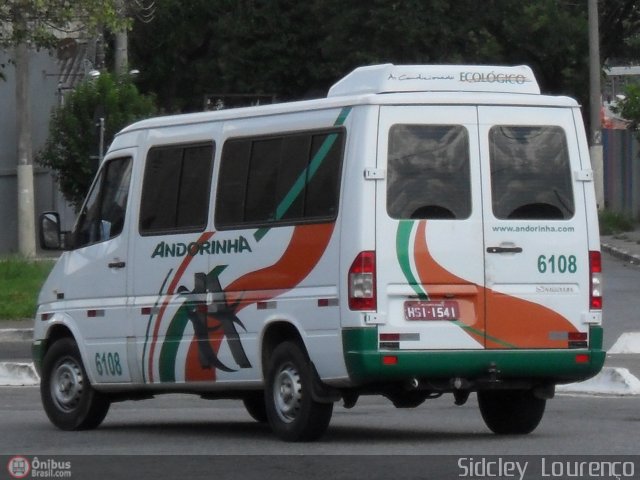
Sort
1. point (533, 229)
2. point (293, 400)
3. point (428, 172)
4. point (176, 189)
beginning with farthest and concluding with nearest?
point (176, 189), point (293, 400), point (533, 229), point (428, 172)

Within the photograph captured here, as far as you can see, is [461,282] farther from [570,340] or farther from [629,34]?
[629,34]

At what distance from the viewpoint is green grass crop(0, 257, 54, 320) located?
23.0 metres

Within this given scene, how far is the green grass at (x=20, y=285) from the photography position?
2295 cm

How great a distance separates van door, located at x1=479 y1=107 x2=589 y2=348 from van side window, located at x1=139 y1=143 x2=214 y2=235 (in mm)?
2225

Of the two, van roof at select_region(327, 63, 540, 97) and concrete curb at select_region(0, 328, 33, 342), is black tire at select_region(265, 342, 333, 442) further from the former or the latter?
concrete curb at select_region(0, 328, 33, 342)

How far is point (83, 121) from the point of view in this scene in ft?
98.5

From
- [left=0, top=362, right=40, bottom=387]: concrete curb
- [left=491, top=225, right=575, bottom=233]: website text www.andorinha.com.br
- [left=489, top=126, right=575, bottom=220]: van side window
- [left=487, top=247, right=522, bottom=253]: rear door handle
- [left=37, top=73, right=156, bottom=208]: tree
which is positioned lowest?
[left=0, top=362, right=40, bottom=387]: concrete curb

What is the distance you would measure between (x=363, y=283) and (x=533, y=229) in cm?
132

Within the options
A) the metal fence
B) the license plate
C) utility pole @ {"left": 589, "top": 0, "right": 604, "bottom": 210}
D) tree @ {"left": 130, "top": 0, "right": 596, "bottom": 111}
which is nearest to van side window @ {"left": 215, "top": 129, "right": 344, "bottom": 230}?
the license plate

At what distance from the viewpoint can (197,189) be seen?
1170cm

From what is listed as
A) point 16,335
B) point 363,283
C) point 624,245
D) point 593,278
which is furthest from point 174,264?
point 624,245

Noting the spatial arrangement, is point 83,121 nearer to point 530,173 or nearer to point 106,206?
point 106,206

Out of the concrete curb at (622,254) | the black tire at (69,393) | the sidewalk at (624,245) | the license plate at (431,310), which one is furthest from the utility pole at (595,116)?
the license plate at (431,310)

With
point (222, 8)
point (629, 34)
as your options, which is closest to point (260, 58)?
point (222, 8)
